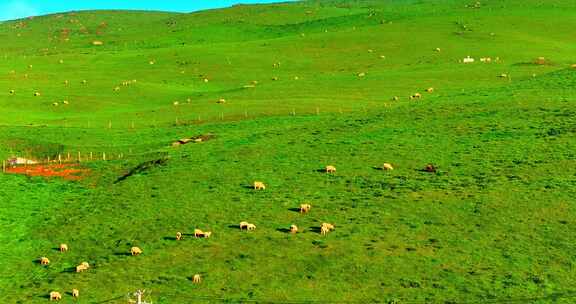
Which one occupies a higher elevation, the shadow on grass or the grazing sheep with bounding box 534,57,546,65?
the grazing sheep with bounding box 534,57,546,65

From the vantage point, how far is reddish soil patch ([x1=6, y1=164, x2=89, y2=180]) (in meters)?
55.5

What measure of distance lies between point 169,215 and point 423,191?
45.9 feet

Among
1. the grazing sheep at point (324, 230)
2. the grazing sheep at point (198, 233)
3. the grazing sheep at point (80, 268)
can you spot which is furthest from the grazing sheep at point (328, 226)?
the grazing sheep at point (80, 268)

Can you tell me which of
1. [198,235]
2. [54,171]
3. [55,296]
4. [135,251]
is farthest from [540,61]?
[55,296]

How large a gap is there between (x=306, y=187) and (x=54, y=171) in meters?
20.3

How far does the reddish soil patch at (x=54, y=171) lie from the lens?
55.5 metres

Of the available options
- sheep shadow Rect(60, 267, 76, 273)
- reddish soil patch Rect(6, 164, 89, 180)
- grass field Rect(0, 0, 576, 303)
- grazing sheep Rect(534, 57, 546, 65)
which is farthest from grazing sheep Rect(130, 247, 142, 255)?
grazing sheep Rect(534, 57, 546, 65)

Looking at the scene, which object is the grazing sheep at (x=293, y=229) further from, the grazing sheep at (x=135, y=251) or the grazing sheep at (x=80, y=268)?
the grazing sheep at (x=80, y=268)

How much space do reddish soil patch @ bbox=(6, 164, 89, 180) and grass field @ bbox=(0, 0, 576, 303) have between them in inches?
44.2

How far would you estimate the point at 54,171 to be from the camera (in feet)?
186

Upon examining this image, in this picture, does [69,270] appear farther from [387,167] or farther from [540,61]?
[540,61]

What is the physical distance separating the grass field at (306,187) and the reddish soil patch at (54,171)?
3.68 ft

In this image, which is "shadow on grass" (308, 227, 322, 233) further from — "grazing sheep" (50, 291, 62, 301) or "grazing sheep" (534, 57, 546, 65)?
"grazing sheep" (534, 57, 546, 65)

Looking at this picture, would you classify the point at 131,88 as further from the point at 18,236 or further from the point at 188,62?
the point at 18,236
